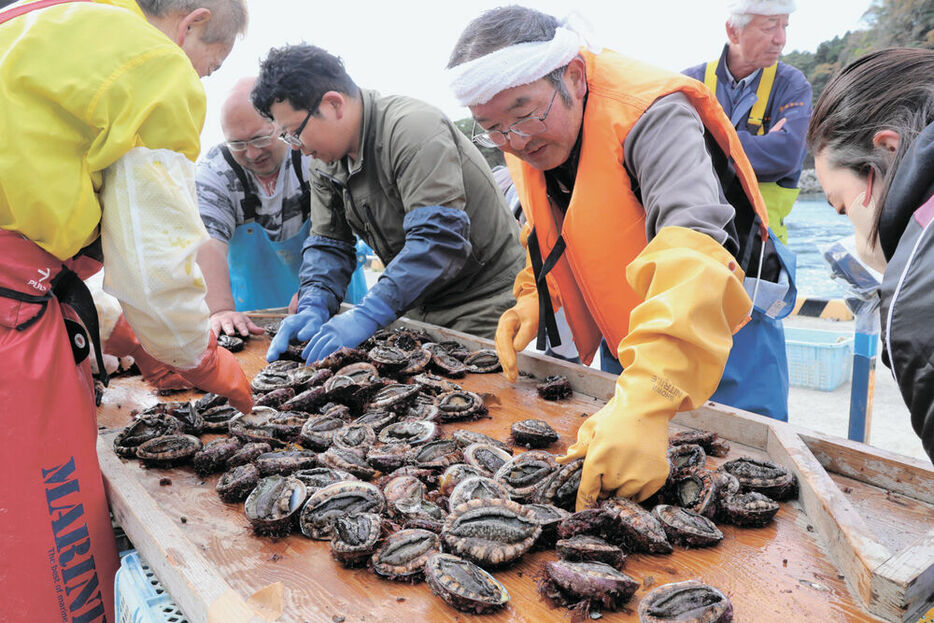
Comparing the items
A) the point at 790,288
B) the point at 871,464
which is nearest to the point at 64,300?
the point at 871,464

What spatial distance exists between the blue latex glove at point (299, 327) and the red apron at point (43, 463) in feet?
5.29

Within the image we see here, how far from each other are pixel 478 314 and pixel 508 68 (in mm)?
1925

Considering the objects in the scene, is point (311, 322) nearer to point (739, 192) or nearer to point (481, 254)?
point (481, 254)

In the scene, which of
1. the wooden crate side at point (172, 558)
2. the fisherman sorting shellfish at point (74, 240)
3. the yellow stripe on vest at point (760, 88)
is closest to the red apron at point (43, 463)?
the fisherman sorting shellfish at point (74, 240)

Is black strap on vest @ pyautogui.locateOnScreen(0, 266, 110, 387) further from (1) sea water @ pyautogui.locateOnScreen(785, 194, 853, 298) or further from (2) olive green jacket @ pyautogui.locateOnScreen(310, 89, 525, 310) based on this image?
(1) sea water @ pyautogui.locateOnScreen(785, 194, 853, 298)

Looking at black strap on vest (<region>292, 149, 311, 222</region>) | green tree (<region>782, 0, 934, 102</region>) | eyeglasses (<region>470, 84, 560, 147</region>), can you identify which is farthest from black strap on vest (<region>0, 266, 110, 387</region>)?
green tree (<region>782, 0, 934, 102</region>)

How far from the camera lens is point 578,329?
9.75 feet

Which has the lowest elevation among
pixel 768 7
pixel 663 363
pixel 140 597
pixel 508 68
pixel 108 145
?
pixel 140 597

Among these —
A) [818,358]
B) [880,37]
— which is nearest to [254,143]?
[818,358]

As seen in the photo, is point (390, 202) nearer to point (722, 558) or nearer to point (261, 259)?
point (261, 259)

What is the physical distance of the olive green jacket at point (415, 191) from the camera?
345 cm

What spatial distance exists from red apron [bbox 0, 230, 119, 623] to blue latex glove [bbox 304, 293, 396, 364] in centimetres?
142

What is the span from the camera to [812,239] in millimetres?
8883

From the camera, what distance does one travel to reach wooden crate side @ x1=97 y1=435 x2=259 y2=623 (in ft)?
A: 4.31
